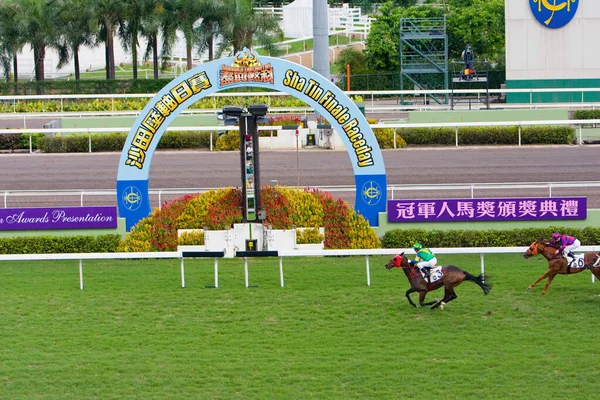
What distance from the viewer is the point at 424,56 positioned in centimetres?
3938

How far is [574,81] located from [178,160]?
15431 mm

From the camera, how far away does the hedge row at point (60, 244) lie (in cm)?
1712

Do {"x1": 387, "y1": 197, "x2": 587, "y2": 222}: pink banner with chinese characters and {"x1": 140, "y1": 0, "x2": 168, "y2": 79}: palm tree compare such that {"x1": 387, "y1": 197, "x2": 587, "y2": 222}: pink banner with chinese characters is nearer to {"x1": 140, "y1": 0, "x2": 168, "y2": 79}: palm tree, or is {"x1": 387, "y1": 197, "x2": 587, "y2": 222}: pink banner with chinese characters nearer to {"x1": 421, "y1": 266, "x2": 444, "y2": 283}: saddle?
{"x1": 421, "y1": 266, "x2": 444, "y2": 283}: saddle

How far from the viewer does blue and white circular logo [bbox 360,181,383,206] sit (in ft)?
57.9

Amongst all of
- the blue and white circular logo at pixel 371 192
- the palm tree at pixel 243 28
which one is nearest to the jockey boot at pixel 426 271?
the blue and white circular logo at pixel 371 192

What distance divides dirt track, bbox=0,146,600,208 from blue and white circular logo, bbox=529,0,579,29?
27.3 ft

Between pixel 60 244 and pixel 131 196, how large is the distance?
4.73 feet

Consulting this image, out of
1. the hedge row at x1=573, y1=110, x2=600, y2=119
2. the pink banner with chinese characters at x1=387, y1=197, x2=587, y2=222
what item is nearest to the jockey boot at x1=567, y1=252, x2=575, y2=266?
the pink banner with chinese characters at x1=387, y1=197, x2=587, y2=222

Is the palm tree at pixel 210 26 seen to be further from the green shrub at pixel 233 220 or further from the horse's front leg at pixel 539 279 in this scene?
the horse's front leg at pixel 539 279

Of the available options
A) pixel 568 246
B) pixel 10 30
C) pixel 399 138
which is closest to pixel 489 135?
pixel 399 138

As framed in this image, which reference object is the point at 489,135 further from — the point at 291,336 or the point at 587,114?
the point at 291,336

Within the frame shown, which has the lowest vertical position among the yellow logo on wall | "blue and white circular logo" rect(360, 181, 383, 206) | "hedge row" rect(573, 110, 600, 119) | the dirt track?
"blue and white circular logo" rect(360, 181, 383, 206)

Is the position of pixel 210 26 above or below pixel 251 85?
above

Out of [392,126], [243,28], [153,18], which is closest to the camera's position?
[392,126]
